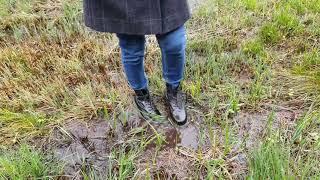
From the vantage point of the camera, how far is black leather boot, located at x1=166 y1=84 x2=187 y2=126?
7.16 feet

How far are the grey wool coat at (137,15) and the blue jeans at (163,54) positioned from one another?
9 centimetres

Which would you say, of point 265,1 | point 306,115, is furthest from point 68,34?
point 306,115

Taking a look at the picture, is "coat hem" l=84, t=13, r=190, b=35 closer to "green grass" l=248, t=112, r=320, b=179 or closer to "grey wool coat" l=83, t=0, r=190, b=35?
"grey wool coat" l=83, t=0, r=190, b=35

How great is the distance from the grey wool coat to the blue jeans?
87mm

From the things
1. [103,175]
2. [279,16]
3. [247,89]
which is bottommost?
[103,175]

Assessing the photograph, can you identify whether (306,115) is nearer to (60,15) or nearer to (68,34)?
(68,34)

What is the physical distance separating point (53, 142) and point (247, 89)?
120 centimetres

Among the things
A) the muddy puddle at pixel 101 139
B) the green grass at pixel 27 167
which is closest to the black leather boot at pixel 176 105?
the muddy puddle at pixel 101 139

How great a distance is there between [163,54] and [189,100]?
19.6 inches

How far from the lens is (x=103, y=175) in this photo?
6.33ft

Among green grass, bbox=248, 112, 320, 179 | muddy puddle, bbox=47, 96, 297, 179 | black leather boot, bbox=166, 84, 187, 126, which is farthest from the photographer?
black leather boot, bbox=166, 84, 187, 126

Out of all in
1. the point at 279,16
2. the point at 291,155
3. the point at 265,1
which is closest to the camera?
the point at 291,155

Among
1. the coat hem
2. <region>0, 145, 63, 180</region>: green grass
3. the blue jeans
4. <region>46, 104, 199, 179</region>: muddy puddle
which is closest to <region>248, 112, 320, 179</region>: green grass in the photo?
<region>46, 104, 199, 179</region>: muddy puddle

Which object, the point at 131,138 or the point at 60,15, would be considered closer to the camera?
the point at 131,138
